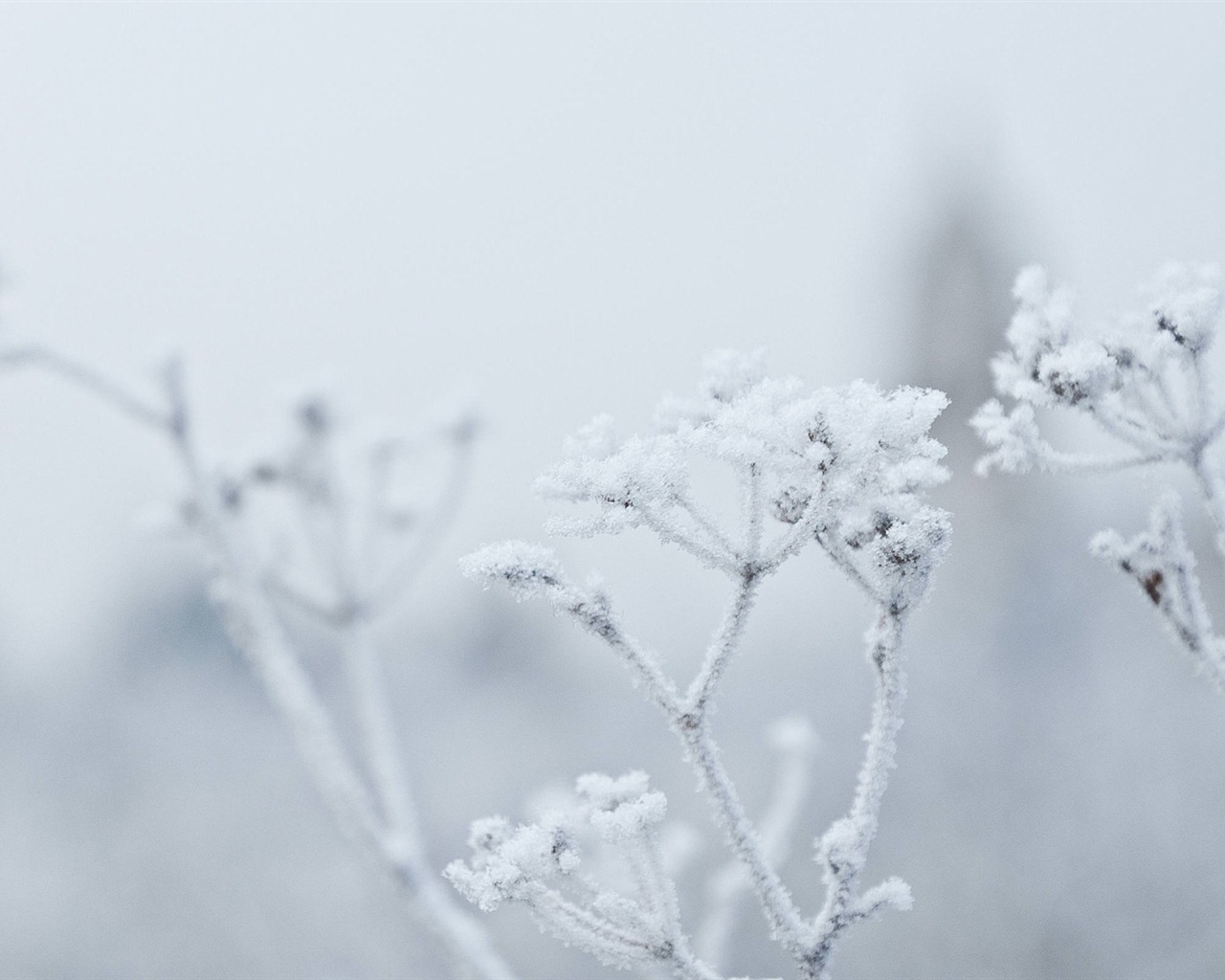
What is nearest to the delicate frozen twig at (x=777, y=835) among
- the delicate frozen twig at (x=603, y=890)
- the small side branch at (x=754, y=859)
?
the delicate frozen twig at (x=603, y=890)

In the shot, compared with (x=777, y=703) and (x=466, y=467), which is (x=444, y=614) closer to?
(x=777, y=703)

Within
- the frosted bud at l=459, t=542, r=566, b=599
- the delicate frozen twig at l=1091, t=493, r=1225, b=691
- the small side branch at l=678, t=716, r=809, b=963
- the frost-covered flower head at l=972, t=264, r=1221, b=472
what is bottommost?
the small side branch at l=678, t=716, r=809, b=963

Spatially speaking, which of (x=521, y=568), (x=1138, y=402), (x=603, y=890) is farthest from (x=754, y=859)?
(x=1138, y=402)

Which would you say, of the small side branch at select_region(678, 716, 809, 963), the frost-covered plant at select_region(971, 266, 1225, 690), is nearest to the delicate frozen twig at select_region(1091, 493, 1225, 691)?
the frost-covered plant at select_region(971, 266, 1225, 690)

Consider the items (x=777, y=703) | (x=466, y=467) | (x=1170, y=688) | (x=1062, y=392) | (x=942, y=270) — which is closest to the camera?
(x=1062, y=392)

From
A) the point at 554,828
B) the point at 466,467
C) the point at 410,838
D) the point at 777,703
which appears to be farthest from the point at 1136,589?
the point at 777,703

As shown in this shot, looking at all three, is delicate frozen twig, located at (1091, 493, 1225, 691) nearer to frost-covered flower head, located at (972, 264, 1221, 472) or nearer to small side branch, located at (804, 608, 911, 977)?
frost-covered flower head, located at (972, 264, 1221, 472)
